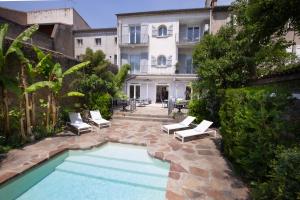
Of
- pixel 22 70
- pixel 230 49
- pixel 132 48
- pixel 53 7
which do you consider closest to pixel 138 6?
pixel 132 48

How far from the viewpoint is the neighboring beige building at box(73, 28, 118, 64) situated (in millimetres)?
27250

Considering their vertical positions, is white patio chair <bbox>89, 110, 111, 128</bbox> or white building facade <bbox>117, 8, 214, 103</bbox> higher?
white building facade <bbox>117, 8, 214, 103</bbox>

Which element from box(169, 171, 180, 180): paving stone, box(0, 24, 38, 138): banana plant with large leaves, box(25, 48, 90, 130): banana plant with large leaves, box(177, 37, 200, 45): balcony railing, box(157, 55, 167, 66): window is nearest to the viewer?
box(169, 171, 180, 180): paving stone

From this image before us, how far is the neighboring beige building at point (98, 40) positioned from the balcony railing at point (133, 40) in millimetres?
2574

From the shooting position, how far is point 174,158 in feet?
22.9

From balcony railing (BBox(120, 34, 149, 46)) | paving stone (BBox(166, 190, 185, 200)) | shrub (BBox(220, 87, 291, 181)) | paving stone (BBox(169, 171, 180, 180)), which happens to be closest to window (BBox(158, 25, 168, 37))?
balcony railing (BBox(120, 34, 149, 46))

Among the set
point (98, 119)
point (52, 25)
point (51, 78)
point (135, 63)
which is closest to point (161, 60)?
point (135, 63)

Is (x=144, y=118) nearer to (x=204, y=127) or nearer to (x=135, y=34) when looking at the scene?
(x=204, y=127)

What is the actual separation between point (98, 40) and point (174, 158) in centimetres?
2466

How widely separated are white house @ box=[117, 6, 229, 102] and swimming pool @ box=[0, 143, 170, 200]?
55.0ft

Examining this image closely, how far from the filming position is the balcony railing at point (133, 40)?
80.4 feet

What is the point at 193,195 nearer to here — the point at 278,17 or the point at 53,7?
the point at 278,17

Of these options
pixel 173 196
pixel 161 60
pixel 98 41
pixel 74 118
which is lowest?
pixel 173 196

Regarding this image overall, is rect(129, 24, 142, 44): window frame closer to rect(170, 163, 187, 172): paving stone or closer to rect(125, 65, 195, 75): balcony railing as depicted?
rect(125, 65, 195, 75): balcony railing
